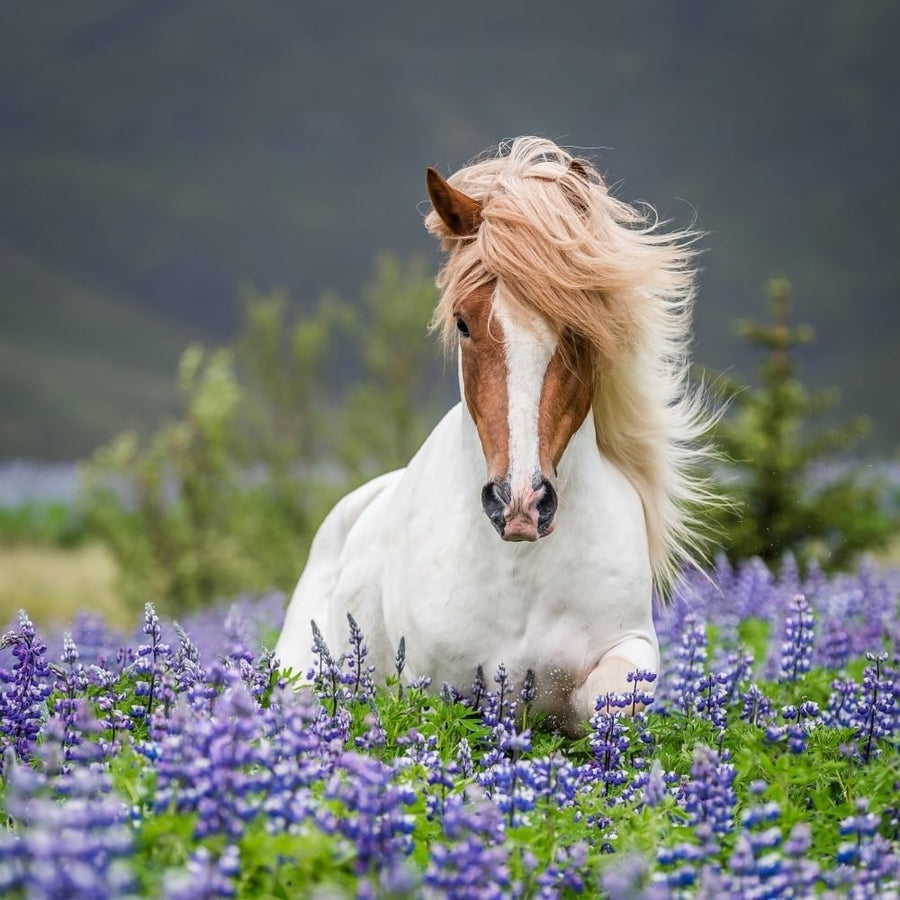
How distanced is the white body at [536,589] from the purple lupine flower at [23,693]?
125 cm

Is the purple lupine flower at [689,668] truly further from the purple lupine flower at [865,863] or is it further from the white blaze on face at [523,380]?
the purple lupine flower at [865,863]

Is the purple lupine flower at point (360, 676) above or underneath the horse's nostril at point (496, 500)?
underneath

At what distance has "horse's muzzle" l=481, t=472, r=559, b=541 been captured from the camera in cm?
345

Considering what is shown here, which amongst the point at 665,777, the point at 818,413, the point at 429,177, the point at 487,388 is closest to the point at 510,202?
the point at 429,177

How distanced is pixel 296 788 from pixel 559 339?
1751 mm

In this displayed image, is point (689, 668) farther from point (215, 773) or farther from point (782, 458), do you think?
point (782, 458)

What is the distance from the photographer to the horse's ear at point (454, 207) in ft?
12.9

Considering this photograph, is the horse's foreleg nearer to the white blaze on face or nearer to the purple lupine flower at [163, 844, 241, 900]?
the white blaze on face

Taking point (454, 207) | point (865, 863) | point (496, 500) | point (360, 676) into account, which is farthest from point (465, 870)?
point (454, 207)

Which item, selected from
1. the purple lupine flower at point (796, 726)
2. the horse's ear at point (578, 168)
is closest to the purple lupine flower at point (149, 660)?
the purple lupine flower at point (796, 726)

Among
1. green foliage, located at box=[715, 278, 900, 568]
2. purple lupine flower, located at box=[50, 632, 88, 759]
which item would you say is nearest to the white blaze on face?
purple lupine flower, located at box=[50, 632, 88, 759]

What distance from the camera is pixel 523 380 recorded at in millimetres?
3684

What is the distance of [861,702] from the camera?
383 cm

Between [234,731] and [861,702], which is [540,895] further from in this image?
[861,702]
